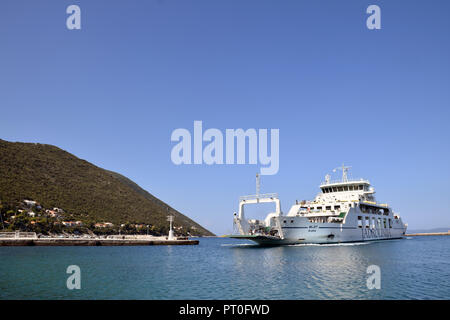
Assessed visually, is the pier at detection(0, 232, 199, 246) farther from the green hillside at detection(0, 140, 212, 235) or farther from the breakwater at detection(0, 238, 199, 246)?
the green hillside at detection(0, 140, 212, 235)

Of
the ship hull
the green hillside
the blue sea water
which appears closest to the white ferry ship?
the ship hull

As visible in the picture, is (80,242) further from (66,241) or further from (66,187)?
(66,187)

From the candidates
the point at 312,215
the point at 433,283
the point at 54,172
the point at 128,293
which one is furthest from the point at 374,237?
the point at 54,172

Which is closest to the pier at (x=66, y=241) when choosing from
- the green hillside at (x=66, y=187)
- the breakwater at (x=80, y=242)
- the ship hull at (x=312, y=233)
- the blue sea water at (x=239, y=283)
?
the breakwater at (x=80, y=242)

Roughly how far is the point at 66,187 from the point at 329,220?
110205mm

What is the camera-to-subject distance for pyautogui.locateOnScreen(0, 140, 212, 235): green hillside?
4464 inches

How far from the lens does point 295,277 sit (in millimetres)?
23719

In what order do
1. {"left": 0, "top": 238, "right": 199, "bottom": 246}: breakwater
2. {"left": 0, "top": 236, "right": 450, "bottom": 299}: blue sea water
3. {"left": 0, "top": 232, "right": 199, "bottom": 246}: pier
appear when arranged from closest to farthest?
{"left": 0, "top": 236, "right": 450, "bottom": 299}: blue sea water, {"left": 0, "top": 238, "right": 199, "bottom": 246}: breakwater, {"left": 0, "top": 232, "right": 199, "bottom": 246}: pier

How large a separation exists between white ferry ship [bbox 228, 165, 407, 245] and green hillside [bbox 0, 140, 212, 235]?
81.3 meters

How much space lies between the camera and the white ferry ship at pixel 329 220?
169 ft

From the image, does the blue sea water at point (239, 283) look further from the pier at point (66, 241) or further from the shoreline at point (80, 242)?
the pier at point (66, 241)

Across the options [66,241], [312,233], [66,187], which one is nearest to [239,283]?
[312,233]
